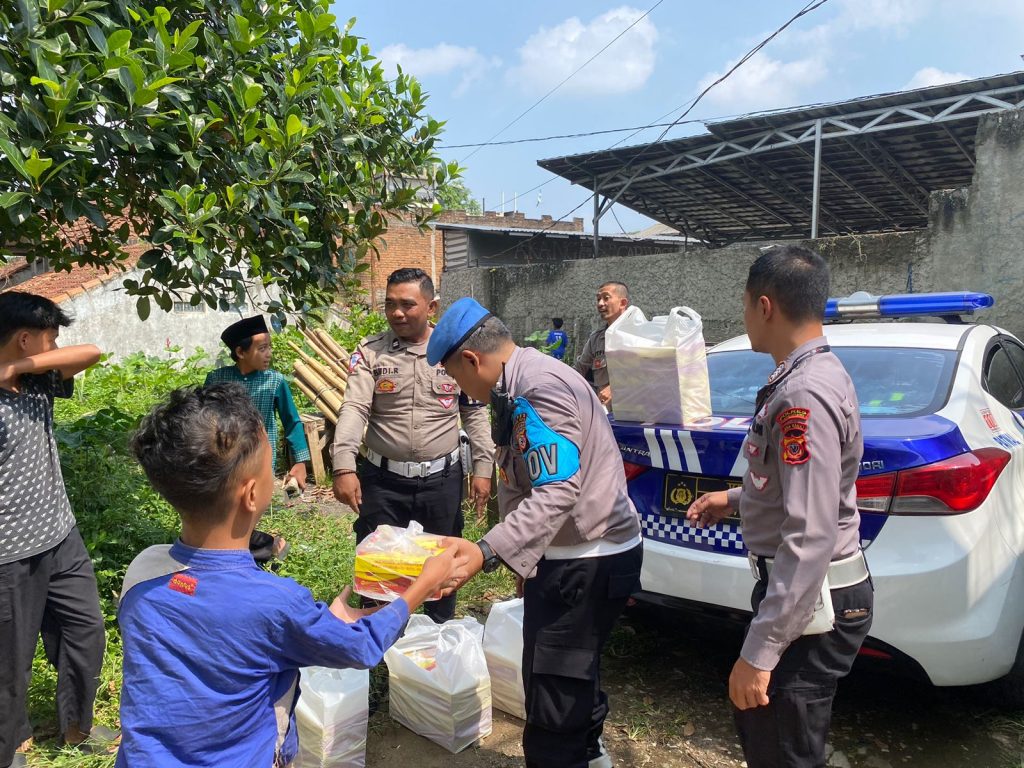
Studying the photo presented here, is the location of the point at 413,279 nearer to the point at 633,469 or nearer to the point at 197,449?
the point at 633,469

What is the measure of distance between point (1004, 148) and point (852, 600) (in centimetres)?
569

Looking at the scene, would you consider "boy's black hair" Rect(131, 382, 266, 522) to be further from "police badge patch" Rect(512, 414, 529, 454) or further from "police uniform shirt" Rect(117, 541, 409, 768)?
"police badge patch" Rect(512, 414, 529, 454)

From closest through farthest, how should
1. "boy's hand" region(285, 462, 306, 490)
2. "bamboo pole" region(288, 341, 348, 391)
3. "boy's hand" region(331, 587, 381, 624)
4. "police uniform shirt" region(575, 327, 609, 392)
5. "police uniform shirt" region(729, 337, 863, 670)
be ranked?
1. "police uniform shirt" region(729, 337, 863, 670)
2. "boy's hand" region(331, 587, 381, 624)
3. "boy's hand" region(285, 462, 306, 490)
4. "police uniform shirt" region(575, 327, 609, 392)
5. "bamboo pole" region(288, 341, 348, 391)

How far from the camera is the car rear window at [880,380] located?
283 cm

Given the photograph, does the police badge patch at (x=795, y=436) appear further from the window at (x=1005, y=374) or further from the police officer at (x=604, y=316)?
the police officer at (x=604, y=316)

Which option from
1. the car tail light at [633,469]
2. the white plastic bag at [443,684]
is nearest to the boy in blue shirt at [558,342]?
the car tail light at [633,469]

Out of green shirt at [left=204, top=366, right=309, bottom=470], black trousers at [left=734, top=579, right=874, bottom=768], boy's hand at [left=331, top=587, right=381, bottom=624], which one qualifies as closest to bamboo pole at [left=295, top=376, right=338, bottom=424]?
green shirt at [left=204, top=366, right=309, bottom=470]

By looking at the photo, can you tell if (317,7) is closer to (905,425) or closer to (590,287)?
(905,425)

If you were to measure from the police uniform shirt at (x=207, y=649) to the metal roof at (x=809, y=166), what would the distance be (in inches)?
321

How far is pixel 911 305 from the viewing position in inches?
135

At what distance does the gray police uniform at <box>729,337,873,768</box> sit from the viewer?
163cm

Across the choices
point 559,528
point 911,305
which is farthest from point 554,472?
point 911,305

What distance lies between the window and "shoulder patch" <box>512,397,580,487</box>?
2.08 meters

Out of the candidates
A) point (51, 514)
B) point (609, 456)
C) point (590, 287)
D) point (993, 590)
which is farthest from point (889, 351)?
point (590, 287)
